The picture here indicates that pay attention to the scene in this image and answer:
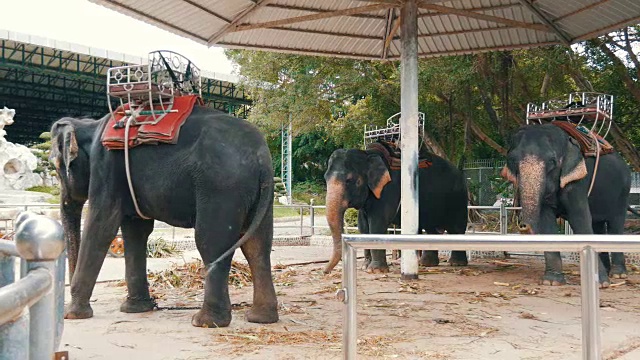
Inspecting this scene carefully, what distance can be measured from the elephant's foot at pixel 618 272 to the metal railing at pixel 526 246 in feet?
24.0

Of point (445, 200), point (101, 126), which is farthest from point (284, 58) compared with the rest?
point (101, 126)

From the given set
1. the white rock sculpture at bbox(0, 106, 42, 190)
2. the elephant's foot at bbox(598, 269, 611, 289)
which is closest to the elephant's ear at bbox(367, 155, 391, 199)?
the elephant's foot at bbox(598, 269, 611, 289)

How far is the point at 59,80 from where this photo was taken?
41406 mm

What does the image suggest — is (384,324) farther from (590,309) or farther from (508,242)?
(508,242)

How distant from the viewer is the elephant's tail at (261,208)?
5.59 m

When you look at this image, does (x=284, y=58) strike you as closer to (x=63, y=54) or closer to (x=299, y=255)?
(x=299, y=255)

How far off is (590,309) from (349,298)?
103cm

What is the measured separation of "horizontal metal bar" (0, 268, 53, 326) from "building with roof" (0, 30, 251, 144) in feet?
75.2

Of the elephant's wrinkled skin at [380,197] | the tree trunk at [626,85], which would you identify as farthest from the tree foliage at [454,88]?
the elephant's wrinkled skin at [380,197]

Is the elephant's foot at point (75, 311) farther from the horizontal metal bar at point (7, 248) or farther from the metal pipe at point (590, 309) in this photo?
the metal pipe at point (590, 309)

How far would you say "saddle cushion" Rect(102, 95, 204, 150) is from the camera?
5852 mm

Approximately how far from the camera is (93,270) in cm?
602

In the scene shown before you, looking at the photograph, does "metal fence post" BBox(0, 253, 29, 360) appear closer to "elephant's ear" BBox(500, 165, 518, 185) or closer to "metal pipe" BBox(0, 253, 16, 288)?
"metal pipe" BBox(0, 253, 16, 288)

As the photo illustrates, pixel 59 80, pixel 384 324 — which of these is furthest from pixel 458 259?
pixel 59 80
